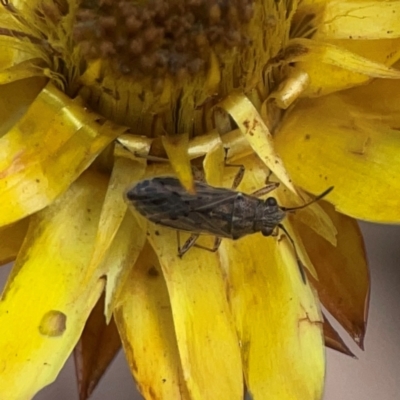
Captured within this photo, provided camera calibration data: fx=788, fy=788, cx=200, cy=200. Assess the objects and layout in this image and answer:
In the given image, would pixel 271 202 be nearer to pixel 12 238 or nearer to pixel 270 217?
pixel 270 217

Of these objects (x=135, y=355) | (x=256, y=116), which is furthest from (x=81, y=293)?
(x=256, y=116)

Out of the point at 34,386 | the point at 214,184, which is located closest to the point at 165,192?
the point at 214,184

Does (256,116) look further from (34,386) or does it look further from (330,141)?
(34,386)

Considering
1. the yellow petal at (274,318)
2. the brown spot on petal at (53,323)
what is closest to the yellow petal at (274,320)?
the yellow petal at (274,318)

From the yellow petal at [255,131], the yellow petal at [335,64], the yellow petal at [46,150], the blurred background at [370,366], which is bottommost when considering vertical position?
the blurred background at [370,366]

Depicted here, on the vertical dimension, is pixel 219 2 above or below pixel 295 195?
above

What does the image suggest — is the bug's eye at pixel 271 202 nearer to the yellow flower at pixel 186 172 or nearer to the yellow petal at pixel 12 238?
the yellow flower at pixel 186 172

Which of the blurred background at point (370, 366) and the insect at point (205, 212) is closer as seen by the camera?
the insect at point (205, 212)
